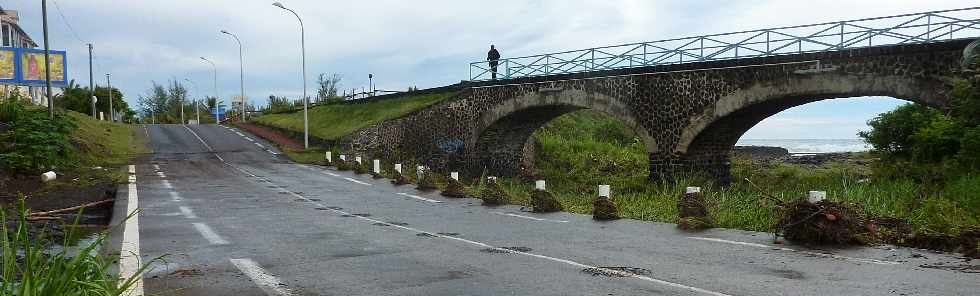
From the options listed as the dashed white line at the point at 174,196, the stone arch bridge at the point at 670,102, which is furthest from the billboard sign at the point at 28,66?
the dashed white line at the point at 174,196

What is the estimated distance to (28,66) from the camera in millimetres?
39625

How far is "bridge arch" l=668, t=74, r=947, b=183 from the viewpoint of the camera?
18766mm

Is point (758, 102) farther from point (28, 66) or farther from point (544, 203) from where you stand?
point (28, 66)

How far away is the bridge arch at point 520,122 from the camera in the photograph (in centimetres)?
2725

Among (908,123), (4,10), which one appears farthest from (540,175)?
(4,10)

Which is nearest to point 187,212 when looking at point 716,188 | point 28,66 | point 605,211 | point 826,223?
point 605,211

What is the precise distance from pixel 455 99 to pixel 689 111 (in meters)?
13.5

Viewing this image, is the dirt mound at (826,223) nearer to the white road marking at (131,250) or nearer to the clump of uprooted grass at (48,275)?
the white road marking at (131,250)

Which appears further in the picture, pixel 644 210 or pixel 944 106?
pixel 944 106

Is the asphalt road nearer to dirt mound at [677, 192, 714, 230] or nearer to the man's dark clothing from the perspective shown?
dirt mound at [677, 192, 714, 230]

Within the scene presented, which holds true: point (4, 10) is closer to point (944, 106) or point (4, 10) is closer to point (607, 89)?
point (607, 89)

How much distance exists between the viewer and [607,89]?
27.3 meters

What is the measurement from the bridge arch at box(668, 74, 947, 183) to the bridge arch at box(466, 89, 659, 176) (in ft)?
5.30

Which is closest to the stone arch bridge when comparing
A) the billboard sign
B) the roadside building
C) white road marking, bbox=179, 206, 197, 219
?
white road marking, bbox=179, 206, 197, 219
